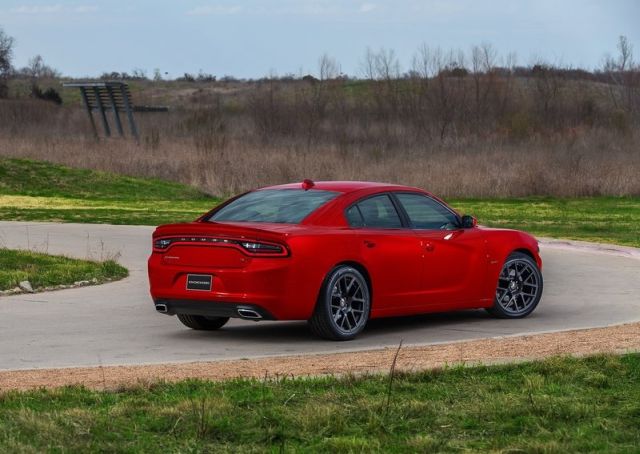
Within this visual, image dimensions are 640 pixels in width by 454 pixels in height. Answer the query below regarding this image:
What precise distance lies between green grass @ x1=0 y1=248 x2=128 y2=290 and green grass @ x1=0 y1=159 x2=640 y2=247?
33.0 ft

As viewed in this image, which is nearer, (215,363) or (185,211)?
(215,363)

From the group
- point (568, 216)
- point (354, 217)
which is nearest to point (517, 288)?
point (354, 217)

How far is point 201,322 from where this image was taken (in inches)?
515

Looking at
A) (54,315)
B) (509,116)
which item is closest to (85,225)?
(54,315)

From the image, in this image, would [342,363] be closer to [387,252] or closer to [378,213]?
[387,252]

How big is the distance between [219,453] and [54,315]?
24.2ft

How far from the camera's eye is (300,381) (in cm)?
914

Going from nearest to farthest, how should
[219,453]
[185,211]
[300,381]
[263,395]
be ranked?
[219,453] < [263,395] < [300,381] < [185,211]

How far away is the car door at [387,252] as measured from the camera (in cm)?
1238

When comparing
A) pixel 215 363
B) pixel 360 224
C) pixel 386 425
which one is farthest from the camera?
pixel 360 224

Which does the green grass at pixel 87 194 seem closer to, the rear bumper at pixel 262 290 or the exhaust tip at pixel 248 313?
the rear bumper at pixel 262 290

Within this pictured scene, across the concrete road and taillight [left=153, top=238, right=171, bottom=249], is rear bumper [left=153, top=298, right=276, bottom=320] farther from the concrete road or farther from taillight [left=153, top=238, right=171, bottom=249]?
taillight [left=153, top=238, right=171, bottom=249]

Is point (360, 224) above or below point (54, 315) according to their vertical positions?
above

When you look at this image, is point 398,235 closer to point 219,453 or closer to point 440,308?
point 440,308
